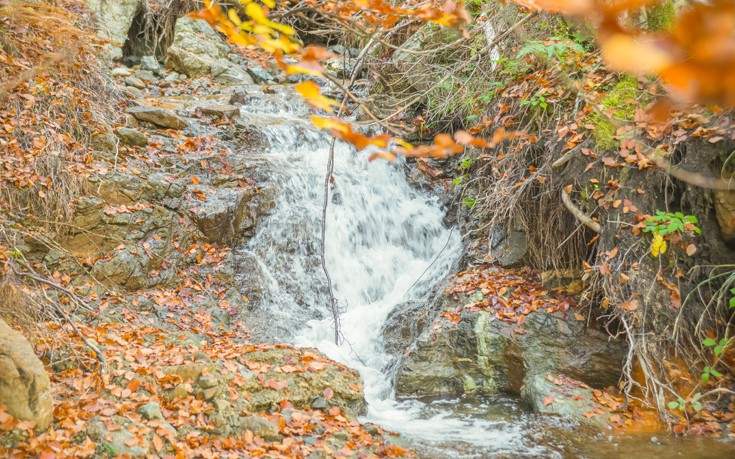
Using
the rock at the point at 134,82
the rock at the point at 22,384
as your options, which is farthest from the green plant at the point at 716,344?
the rock at the point at 134,82

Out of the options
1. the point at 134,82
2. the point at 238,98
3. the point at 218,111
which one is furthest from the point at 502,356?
the point at 134,82

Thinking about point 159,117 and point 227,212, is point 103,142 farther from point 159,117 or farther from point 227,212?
point 227,212

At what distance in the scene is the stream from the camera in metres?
4.36

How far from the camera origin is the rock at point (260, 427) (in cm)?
379

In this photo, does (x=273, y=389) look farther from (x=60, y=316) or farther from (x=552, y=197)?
(x=552, y=197)

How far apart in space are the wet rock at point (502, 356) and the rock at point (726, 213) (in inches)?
57.7

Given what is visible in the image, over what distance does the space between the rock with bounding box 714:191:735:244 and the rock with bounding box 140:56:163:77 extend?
1198 cm

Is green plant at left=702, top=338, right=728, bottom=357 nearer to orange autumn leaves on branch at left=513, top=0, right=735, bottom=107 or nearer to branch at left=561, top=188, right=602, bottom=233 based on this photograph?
branch at left=561, top=188, right=602, bottom=233

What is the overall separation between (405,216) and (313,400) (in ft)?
15.1

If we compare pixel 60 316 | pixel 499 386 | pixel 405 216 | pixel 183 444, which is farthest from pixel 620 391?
pixel 60 316

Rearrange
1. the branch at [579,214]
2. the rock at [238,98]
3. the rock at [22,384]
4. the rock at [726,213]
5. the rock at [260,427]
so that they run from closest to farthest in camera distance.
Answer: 1. the rock at [22,384]
2. the rock at [260,427]
3. the rock at [726,213]
4. the branch at [579,214]
5. the rock at [238,98]

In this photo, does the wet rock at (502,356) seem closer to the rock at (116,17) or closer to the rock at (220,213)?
the rock at (220,213)

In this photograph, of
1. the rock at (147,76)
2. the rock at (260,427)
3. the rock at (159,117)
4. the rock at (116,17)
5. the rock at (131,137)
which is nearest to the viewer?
the rock at (260,427)

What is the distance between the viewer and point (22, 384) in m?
2.93
